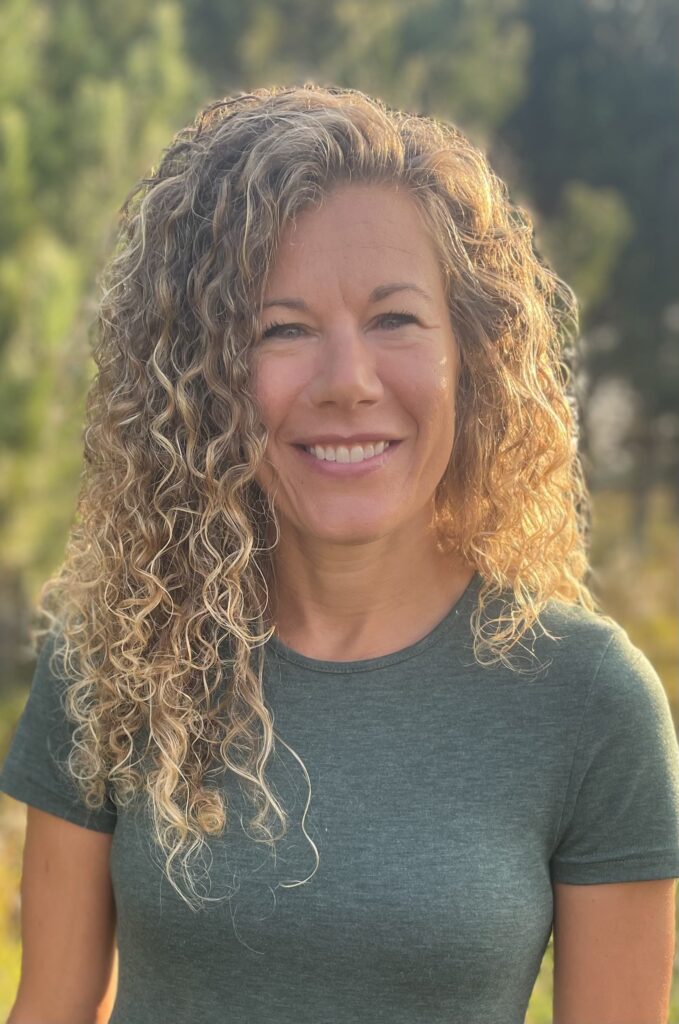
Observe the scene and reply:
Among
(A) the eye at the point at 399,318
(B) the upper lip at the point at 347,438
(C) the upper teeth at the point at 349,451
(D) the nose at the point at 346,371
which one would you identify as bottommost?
(C) the upper teeth at the point at 349,451

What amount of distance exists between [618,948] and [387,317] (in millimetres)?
789

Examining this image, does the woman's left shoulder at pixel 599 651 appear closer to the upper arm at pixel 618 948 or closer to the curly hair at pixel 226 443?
the curly hair at pixel 226 443

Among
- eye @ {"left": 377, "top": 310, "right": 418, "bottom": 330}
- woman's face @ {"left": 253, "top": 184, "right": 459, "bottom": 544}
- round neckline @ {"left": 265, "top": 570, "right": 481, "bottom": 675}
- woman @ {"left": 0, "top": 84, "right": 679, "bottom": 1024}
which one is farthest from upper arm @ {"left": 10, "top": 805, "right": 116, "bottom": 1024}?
eye @ {"left": 377, "top": 310, "right": 418, "bottom": 330}

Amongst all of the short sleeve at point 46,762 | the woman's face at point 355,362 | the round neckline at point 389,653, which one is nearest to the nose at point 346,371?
the woman's face at point 355,362

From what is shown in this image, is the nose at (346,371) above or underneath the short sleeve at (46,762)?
above

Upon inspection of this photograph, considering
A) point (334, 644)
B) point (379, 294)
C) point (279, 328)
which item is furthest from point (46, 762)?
point (379, 294)

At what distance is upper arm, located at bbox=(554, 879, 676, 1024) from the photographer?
1284 millimetres

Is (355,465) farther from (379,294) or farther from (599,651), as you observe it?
(599,651)

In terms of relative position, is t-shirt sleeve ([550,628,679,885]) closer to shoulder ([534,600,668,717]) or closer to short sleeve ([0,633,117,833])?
shoulder ([534,600,668,717])

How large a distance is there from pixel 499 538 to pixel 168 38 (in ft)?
14.5

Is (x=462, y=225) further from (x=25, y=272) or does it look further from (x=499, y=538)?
(x=25, y=272)

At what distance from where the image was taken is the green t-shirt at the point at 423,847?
1.26m

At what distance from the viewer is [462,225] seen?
144 cm

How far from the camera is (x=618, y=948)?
129 centimetres
